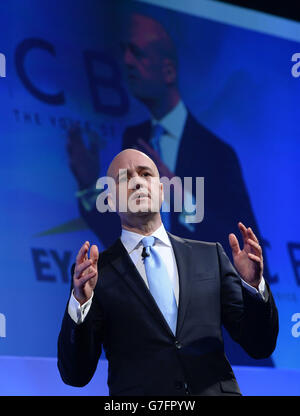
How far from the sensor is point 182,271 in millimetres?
2389

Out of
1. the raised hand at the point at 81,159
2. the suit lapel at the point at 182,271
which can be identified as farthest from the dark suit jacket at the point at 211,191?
the suit lapel at the point at 182,271

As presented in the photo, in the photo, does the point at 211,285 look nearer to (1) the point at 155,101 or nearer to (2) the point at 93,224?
(2) the point at 93,224

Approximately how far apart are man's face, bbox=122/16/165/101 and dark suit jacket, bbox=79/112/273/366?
192mm

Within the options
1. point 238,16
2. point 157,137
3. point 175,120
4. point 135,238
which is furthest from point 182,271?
point 238,16

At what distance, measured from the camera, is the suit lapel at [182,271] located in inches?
90.2

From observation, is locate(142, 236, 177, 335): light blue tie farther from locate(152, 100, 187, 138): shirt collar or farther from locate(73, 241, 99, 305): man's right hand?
locate(152, 100, 187, 138): shirt collar

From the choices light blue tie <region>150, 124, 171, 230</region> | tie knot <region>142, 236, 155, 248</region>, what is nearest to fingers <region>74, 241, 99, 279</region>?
tie knot <region>142, 236, 155, 248</region>

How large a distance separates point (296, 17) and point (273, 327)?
7.94ft

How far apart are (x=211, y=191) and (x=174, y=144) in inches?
12.8

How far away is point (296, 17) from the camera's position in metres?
4.11

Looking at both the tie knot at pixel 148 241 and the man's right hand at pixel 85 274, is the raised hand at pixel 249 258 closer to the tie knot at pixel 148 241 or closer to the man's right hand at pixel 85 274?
the tie knot at pixel 148 241

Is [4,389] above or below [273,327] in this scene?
below

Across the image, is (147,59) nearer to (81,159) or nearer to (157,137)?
(157,137)

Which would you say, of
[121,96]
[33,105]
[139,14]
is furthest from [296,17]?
[33,105]
